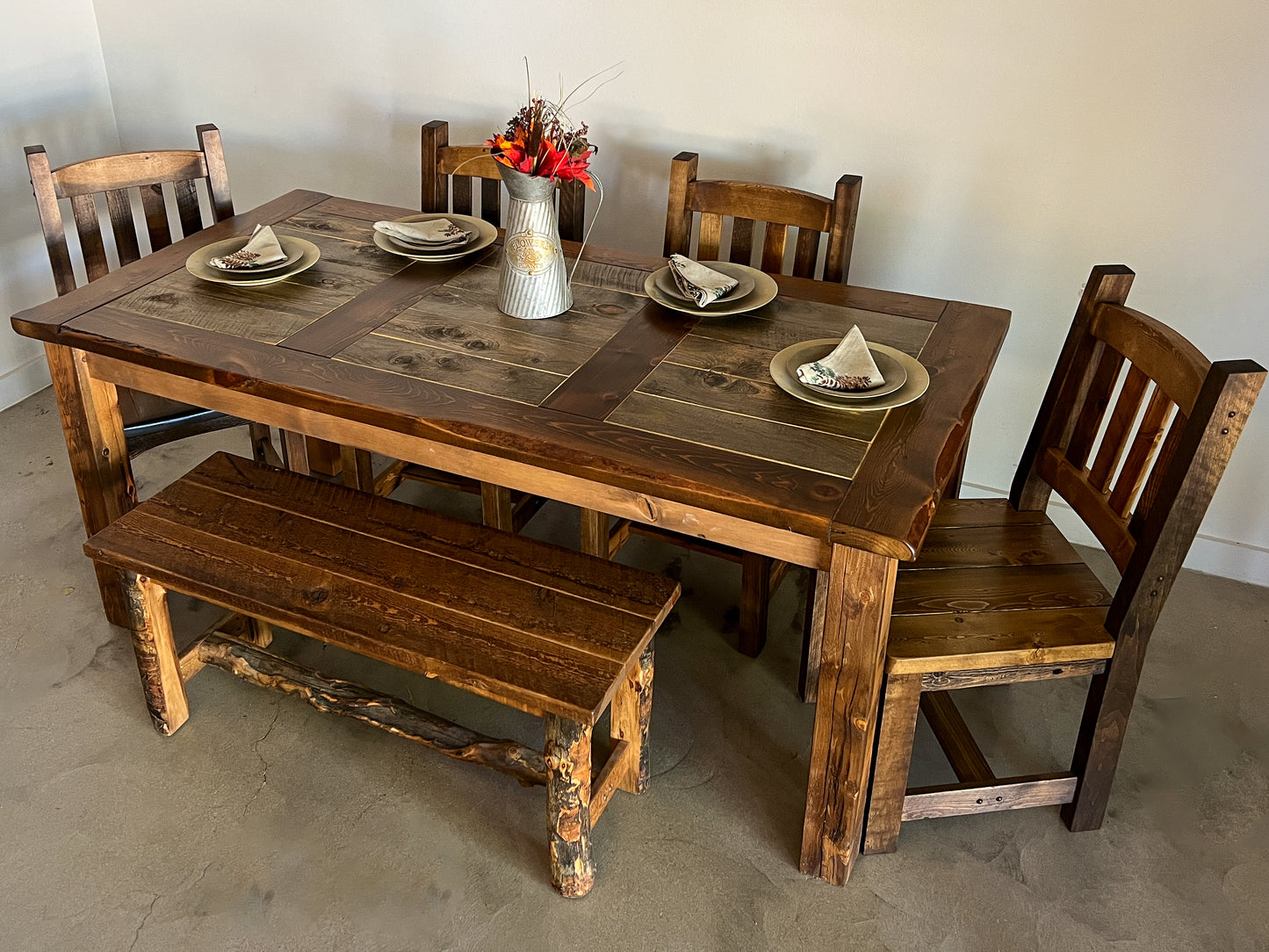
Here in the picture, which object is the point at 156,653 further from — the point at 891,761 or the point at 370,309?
the point at 891,761

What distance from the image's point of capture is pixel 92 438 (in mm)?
2131

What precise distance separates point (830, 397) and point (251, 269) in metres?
1.20

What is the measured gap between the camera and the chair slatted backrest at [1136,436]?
5.02 feet

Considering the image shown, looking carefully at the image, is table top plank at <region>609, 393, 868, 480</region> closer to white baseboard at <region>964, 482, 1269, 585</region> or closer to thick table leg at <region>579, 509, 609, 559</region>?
thick table leg at <region>579, 509, 609, 559</region>

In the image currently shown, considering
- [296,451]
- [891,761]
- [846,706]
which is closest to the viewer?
[846,706]

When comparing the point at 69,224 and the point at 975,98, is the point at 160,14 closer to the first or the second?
the point at 69,224

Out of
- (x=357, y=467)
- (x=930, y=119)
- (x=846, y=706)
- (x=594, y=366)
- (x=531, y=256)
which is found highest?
(x=930, y=119)

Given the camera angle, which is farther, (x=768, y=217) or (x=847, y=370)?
(x=768, y=217)

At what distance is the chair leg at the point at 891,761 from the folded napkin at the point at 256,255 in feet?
4.81

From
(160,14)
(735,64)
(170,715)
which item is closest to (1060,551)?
(735,64)

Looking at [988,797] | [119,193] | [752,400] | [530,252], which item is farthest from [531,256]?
[988,797]

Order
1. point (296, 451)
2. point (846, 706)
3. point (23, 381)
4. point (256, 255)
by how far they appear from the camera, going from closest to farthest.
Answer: point (846, 706), point (256, 255), point (296, 451), point (23, 381)

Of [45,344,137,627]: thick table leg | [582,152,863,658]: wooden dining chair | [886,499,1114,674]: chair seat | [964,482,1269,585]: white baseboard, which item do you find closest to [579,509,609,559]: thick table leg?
[582,152,863,658]: wooden dining chair

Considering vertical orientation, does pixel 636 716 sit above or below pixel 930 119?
below
